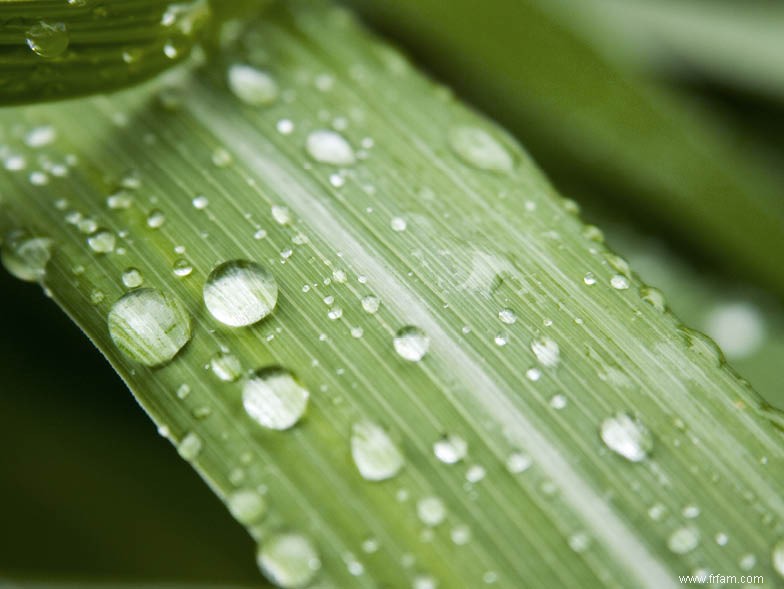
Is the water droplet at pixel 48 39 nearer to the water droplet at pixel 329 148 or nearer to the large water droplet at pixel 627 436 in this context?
the water droplet at pixel 329 148

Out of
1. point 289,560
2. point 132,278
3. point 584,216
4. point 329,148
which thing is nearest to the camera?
point 289,560

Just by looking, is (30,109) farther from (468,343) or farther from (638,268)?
(638,268)

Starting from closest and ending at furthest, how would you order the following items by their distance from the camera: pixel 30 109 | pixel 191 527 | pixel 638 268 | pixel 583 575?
pixel 583 575
pixel 30 109
pixel 191 527
pixel 638 268

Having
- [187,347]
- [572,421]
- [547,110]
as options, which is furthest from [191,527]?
[547,110]

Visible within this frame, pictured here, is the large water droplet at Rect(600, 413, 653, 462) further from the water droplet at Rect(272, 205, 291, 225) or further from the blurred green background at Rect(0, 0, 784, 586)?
the blurred green background at Rect(0, 0, 784, 586)

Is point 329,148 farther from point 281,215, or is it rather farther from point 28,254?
point 28,254

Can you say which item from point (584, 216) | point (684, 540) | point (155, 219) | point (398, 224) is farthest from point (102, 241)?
point (584, 216)
